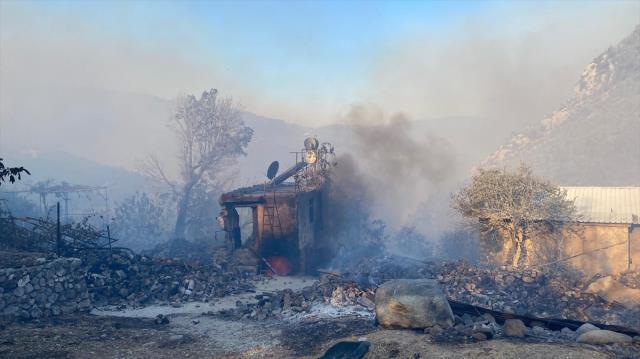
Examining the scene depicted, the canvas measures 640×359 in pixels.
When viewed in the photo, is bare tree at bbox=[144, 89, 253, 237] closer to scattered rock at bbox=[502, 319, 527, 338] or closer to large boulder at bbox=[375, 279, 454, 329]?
large boulder at bbox=[375, 279, 454, 329]

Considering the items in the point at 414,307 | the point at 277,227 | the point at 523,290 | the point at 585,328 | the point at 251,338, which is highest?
the point at 277,227

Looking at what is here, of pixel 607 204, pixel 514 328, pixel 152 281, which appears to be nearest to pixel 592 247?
pixel 607 204

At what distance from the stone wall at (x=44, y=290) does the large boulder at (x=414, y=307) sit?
34.2ft

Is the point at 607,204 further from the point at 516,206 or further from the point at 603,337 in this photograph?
the point at 603,337

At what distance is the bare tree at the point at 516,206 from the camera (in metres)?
20.8

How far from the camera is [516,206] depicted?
20812 mm

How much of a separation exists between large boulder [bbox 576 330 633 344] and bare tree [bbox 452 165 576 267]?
10639 millimetres

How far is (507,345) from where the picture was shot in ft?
32.8

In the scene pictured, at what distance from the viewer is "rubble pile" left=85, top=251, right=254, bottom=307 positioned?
679 inches

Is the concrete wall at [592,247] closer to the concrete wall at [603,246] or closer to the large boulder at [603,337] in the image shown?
the concrete wall at [603,246]

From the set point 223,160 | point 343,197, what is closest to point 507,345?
point 343,197

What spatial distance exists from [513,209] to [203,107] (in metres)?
29.4

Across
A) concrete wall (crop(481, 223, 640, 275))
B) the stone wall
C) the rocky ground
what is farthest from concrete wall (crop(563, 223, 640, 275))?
the stone wall

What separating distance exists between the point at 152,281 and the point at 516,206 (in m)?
15.8
